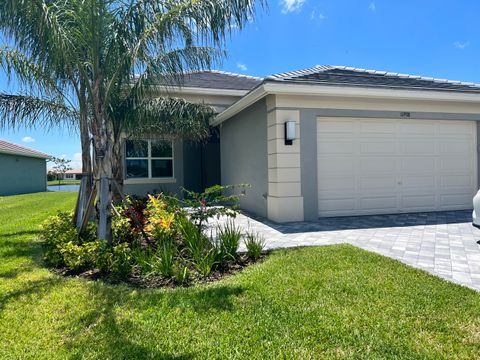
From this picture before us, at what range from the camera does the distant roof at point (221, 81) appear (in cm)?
1436

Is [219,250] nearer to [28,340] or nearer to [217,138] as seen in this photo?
[28,340]

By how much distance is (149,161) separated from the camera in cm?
1409

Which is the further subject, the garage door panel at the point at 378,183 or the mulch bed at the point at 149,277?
the garage door panel at the point at 378,183

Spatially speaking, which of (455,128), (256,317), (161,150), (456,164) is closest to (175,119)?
(161,150)

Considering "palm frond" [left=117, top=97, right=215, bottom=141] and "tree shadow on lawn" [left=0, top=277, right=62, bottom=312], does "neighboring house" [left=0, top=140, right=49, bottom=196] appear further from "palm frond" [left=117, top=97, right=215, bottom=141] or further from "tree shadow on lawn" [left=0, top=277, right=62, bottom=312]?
"tree shadow on lawn" [left=0, top=277, right=62, bottom=312]

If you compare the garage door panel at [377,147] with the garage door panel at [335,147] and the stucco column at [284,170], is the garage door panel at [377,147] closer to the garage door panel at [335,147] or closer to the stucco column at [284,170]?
the garage door panel at [335,147]

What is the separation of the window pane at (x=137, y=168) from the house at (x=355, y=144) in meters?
5.09

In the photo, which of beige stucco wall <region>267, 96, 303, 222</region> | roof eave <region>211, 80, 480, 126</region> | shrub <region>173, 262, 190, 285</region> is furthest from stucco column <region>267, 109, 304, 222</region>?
shrub <region>173, 262, 190, 285</region>

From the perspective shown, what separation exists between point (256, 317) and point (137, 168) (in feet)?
38.2

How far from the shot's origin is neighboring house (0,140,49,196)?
2388cm

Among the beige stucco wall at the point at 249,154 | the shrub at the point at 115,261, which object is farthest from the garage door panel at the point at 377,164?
the shrub at the point at 115,261

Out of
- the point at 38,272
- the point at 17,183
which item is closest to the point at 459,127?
the point at 38,272

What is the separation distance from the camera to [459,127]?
1020 cm

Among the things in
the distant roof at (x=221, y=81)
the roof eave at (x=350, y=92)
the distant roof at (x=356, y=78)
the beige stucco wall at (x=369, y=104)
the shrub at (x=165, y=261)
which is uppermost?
the distant roof at (x=221, y=81)
